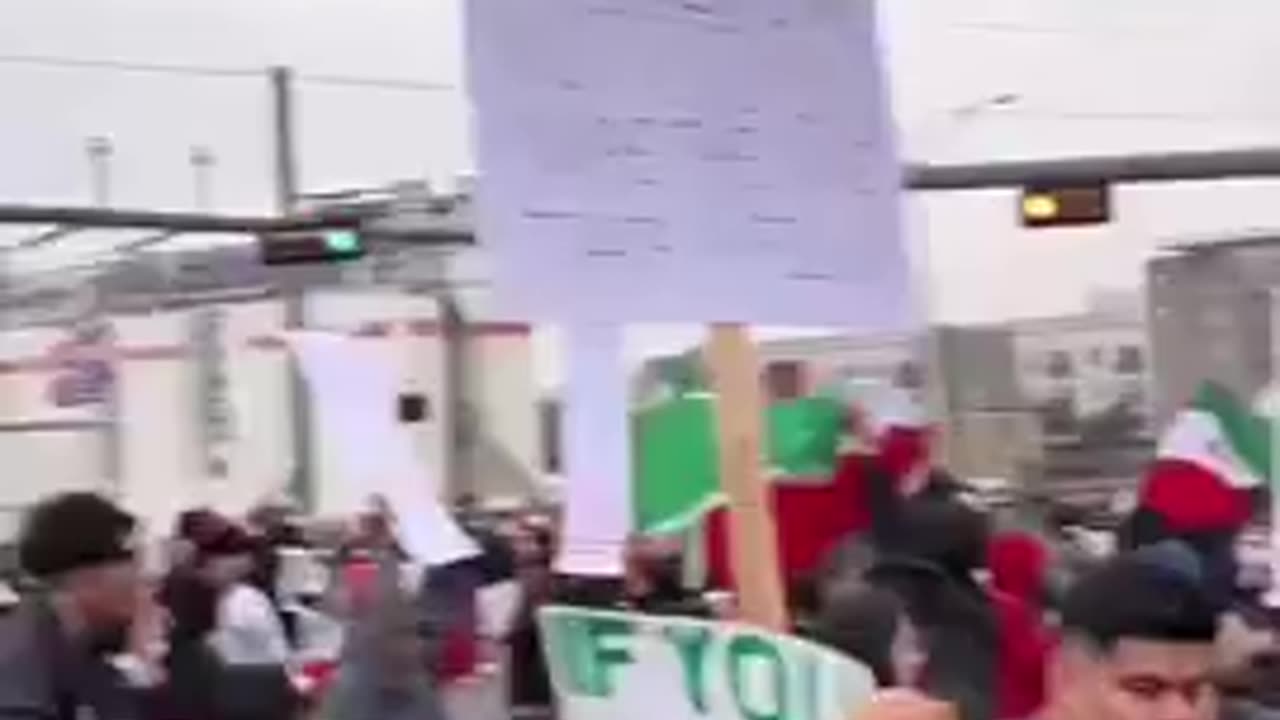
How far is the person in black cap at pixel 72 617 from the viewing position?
20.6 feet

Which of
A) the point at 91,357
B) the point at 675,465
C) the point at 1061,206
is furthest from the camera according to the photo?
the point at 91,357

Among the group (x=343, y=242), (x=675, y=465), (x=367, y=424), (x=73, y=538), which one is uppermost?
(x=343, y=242)

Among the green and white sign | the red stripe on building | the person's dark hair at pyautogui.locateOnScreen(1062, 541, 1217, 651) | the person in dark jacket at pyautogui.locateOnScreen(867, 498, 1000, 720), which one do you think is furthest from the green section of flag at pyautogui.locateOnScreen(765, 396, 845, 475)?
the red stripe on building

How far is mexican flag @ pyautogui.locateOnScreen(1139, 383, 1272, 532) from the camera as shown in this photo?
8461 mm

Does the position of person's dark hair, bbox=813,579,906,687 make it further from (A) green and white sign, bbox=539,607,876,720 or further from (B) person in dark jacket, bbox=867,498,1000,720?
(A) green and white sign, bbox=539,607,876,720

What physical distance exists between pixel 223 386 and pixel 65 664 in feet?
53.6

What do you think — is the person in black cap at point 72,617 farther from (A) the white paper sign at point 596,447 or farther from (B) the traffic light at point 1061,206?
(B) the traffic light at point 1061,206

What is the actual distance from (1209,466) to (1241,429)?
0.96 feet

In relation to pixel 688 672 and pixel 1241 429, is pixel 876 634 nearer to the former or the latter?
pixel 688 672

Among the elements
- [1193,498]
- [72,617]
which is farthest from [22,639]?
[1193,498]

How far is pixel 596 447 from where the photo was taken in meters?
4.90

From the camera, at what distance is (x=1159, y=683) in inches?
161

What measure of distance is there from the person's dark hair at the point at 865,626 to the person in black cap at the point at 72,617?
5.22 ft

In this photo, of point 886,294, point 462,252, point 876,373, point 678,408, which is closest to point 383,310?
point 462,252
